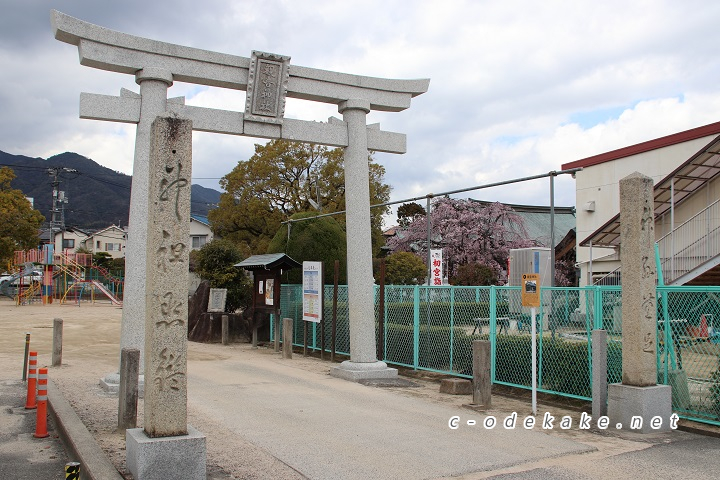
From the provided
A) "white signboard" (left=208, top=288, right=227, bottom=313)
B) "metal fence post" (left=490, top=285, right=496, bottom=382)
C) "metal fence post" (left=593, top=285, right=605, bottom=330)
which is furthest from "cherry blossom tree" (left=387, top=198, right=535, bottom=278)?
"metal fence post" (left=593, top=285, right=605, bottom=330)

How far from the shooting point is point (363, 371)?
13.0m

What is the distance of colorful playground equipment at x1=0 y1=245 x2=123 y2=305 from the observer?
42.4 metres

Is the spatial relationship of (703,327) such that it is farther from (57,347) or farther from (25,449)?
(57,347)

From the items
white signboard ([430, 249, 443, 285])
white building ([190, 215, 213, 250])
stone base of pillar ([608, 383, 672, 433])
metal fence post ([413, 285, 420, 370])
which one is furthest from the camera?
white building ([190, 215, 213, 250])

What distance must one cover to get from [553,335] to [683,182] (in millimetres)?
11363

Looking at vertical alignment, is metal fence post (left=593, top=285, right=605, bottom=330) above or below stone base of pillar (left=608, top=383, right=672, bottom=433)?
above

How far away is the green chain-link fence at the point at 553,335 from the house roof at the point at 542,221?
3065cm

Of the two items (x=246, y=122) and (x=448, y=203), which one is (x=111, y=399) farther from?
(x=448, y=203)

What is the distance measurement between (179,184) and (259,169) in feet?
106

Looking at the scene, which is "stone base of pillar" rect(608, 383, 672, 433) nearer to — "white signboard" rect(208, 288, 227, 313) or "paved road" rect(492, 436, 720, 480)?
"paved road" rect(492, 436, 720, 480)

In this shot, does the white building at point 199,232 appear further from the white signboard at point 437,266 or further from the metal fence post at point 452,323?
the metal fence post at point 452,323

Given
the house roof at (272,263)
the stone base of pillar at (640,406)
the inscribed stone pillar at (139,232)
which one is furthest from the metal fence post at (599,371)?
the house roof at (272,263)

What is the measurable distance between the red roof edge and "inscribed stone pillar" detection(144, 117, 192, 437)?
66.1ft

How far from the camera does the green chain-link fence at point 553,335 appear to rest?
8859 millimetres
